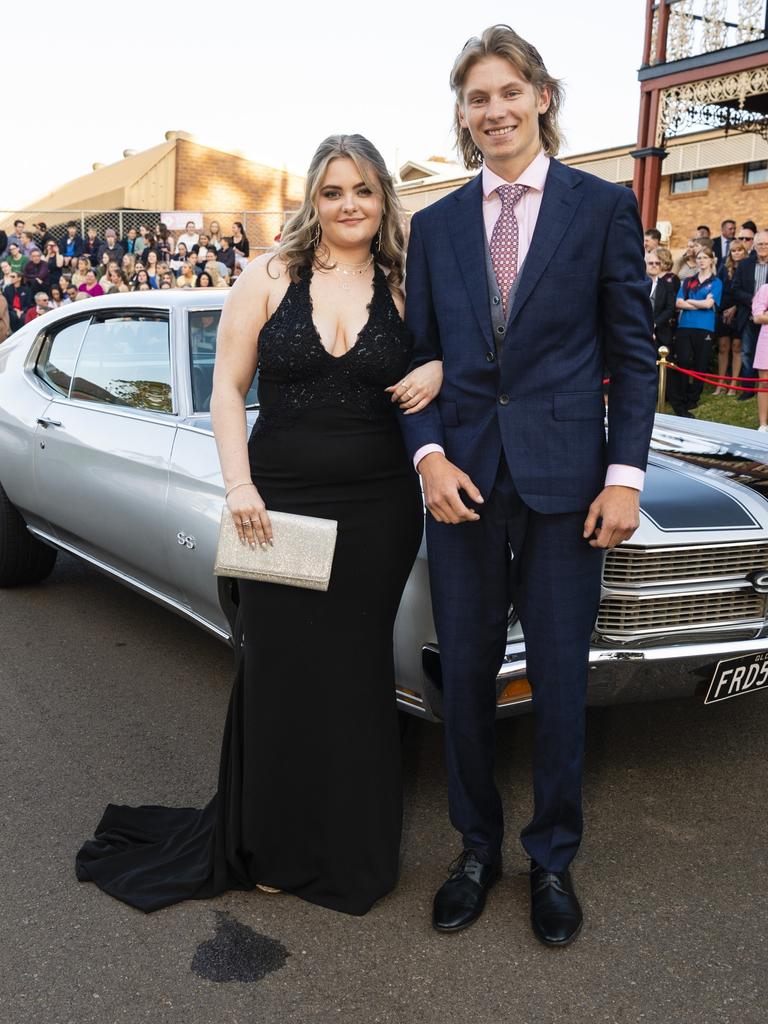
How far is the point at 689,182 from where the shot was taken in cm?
2461

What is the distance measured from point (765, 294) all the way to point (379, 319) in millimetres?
7596

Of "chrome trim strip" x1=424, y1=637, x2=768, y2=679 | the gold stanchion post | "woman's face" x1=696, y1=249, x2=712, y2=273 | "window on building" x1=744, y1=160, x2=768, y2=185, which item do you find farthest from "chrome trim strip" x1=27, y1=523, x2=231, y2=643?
"window on building" x1=744, y1=160, x2=768, y2=185

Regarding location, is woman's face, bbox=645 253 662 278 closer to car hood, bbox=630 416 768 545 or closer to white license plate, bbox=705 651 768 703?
car hood, bbox=630 416 768 545

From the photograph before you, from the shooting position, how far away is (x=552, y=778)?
2568mm

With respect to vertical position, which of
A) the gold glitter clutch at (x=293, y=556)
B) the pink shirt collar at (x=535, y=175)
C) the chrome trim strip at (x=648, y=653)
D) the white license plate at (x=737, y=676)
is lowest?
the white license plate at (x=737, y=676)

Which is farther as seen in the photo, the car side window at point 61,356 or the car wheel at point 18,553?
the car wheel at point 18,553

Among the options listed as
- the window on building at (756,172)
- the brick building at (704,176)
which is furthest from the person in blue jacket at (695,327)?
the window on building at (756,172)

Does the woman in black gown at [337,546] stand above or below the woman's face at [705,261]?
below

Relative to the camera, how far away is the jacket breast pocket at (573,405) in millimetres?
2387

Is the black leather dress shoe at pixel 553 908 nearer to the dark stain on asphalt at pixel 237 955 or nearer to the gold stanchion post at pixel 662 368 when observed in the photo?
the dark stain on asphalt at pixel 237 955

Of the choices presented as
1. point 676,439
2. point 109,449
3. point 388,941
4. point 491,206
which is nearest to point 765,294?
point 676,439

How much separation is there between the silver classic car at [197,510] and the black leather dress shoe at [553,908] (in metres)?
0.45

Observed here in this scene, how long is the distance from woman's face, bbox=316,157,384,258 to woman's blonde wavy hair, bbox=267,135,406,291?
14mm

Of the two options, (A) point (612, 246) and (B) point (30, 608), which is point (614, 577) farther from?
(B) point (30, 608)
